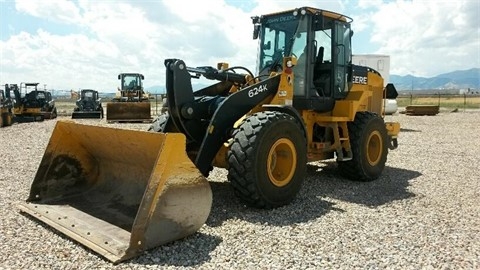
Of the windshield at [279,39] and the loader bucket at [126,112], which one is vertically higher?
the windshield at [279,39]

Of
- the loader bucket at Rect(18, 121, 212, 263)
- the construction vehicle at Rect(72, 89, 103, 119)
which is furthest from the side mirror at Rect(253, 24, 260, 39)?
the construction vehicle at Rect(72, 89, 103, 119)

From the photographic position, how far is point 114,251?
3.85 metres

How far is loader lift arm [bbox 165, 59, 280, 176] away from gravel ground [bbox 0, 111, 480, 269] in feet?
A: 2.73

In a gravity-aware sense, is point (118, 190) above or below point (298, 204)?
above

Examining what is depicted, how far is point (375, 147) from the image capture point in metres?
8.02

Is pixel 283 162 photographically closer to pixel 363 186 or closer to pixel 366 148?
pixel 363 186

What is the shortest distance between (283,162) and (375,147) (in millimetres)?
2916

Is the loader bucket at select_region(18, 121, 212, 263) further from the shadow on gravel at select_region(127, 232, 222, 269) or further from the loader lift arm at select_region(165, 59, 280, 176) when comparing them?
the loader lift arm at select_region(165, 59, 280, 176)

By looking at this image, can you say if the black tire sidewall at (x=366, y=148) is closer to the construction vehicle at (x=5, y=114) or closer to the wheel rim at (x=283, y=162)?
the wheel rim at (x=283, y=162)

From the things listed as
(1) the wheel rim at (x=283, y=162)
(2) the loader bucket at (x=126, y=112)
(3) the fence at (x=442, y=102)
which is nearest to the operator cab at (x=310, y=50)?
(1) the wheel rim at (x=283, y=162)

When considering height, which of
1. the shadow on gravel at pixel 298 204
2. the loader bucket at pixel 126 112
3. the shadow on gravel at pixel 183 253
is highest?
the loader bucket at pixel 126 112

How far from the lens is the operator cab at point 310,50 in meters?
6.91

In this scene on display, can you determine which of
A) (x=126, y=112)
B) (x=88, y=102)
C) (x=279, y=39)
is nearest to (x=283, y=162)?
(x=279, y=39)

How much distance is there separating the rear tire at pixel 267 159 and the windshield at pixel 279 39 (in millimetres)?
1580
